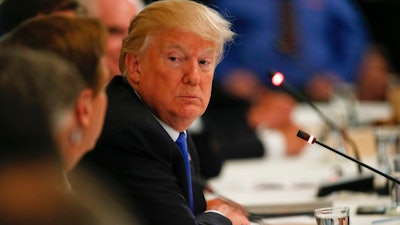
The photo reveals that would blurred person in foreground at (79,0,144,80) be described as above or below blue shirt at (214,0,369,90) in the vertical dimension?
above

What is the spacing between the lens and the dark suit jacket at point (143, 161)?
7.22 feet

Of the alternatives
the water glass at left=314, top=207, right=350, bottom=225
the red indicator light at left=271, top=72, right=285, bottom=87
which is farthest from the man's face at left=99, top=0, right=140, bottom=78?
the water glass at left=314, top=207, right=350, bottom=225

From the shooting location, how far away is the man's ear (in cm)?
166

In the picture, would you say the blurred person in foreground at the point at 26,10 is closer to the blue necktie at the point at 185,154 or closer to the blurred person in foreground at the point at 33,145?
the blue necktie at the point at 185,154

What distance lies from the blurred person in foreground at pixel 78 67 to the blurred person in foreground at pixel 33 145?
16 mm

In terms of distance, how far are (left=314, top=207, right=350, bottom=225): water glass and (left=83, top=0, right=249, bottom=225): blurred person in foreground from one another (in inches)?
10.3

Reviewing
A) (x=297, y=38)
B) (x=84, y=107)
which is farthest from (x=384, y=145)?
(x=297, y=38)

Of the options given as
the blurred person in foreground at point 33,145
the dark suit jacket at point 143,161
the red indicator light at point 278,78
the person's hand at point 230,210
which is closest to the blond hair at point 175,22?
the dark suit jacket at point 143,161

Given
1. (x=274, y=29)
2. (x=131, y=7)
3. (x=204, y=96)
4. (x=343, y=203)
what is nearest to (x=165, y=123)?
(x=204, y=96)

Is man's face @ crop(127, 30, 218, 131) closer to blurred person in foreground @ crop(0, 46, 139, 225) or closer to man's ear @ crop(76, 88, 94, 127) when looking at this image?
man's ear @ crop(76, 88, 94, 127)

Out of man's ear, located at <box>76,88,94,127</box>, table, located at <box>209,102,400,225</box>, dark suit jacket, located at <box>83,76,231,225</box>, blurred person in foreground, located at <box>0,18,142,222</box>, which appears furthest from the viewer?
table, located at <box>209,102,400,225</box>

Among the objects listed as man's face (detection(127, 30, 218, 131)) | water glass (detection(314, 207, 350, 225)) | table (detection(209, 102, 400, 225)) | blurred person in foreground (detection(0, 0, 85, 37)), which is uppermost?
blurred person in foreground (detection(0, 0, 85, 37))

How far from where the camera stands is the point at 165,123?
2.35 meters

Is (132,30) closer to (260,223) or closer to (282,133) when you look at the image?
(260,223)
